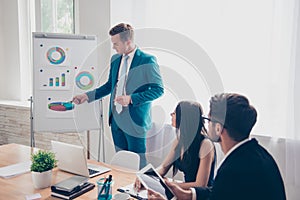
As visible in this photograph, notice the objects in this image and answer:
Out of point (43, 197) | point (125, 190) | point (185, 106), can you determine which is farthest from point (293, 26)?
point (43, 197)

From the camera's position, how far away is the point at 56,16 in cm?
412

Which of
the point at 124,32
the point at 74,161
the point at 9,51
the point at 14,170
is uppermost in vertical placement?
the point at 124,32

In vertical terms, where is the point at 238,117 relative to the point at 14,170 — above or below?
above

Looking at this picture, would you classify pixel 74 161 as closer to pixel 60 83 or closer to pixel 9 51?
pixel 60 83

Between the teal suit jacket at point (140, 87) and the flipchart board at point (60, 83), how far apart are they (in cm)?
48

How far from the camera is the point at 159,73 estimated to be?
238 centimetres

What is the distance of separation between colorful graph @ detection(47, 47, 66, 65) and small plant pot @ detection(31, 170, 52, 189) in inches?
55.7

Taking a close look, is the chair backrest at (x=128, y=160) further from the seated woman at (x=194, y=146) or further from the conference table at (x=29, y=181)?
the seated woman at (x=194, y=146)

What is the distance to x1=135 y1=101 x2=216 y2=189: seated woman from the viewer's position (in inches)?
62.6

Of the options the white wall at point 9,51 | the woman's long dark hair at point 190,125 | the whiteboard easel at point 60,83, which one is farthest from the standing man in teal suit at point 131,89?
the white wall at point 9,51

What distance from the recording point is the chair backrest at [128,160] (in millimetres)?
2187

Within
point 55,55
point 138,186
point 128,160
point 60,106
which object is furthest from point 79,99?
point 138,186

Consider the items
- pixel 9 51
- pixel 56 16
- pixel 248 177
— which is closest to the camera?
pixel 248 177

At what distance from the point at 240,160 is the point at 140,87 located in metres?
1.30
